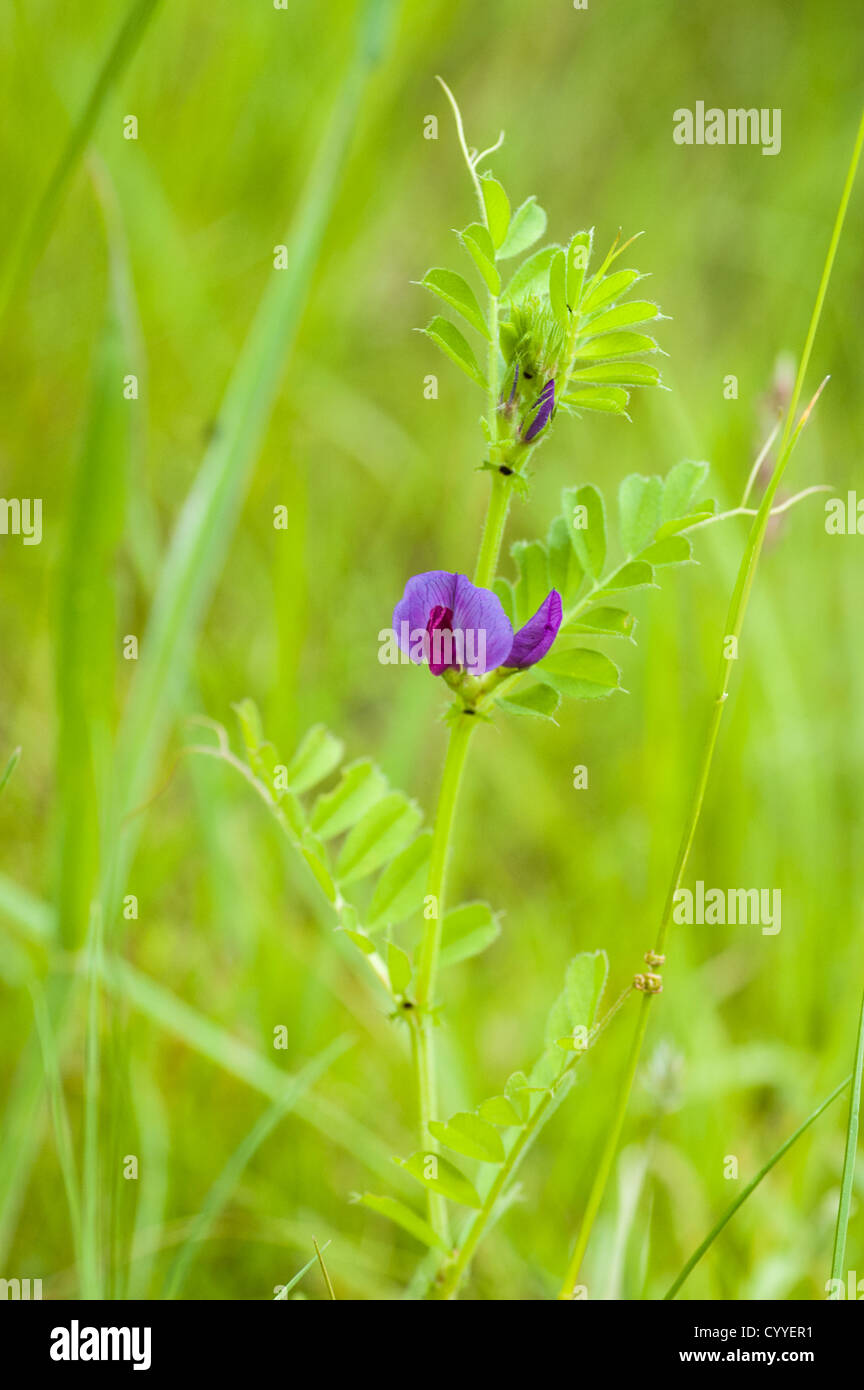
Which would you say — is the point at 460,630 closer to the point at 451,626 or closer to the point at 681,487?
the point at 451,626

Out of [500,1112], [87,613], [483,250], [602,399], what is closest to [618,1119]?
[500,1112]

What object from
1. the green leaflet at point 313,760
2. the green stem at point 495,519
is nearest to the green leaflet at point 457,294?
the green stem at point 495,519

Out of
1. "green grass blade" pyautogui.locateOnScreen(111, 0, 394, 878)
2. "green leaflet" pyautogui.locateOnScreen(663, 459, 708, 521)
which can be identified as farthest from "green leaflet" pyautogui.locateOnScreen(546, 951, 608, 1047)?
"green grass blade" pyautogui.locateOnScreen(111, 0, 394, 878)

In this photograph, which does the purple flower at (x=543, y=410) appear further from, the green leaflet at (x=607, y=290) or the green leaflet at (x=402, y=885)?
the green leaflet at (x=402, y=885)

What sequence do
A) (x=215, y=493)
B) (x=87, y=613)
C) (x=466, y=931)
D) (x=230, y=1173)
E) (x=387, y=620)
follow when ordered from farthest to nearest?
(x=387, y=620) < (x=215, y=493) < (x=87, y=613) < (x=230, y=1173) < (x=466, y=931)

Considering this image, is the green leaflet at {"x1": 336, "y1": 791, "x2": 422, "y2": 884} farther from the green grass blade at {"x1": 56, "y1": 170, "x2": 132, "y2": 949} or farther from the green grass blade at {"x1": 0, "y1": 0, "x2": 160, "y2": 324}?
the green grass blade at {"x1": 0, "y1": 0, "x2": 160, "y2": 324}

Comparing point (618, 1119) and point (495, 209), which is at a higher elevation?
point (495, 209)

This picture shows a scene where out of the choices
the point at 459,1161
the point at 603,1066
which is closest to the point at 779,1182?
the point at 603,1066
